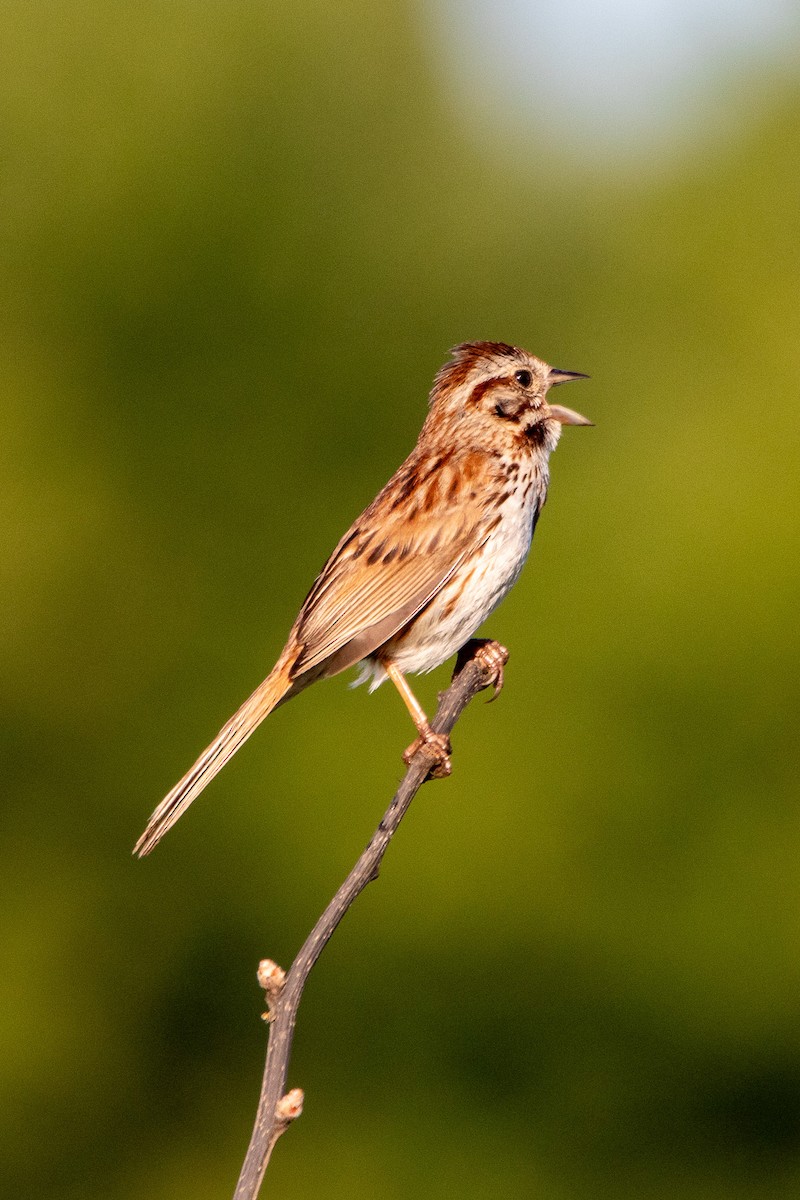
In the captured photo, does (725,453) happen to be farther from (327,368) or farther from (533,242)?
(533,242)

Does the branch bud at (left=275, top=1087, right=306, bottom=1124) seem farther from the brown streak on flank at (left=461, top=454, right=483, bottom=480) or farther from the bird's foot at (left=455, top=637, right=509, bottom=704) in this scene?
the brown streak on flank at (left=461, top=454, right=483, bottom=480)

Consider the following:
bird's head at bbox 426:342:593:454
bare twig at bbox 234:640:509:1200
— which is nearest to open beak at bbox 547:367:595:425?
bird's head at bbox 426:342:593:454

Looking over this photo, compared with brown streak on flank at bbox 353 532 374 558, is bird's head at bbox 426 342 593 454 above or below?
above

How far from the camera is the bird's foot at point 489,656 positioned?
4.57m

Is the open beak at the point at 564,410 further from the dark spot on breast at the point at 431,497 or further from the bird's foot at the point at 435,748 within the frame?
the bird's foot at the point at 435,748

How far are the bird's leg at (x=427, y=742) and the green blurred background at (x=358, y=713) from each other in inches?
241

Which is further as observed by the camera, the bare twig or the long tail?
the long tail

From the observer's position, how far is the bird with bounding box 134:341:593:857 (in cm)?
457

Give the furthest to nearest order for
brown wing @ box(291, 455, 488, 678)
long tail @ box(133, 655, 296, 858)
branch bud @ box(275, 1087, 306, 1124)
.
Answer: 1. brown wing @ box(291, 455, 488, 678)
2. long tail @ box(133, 655, 296, 858)
3. branch bud @ box(275, 1087, 306, 1124)

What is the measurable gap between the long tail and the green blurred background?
20.9 feet

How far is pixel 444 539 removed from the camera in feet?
15.5

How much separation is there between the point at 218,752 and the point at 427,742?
541mm

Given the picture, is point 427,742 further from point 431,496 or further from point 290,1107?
point 290,1107

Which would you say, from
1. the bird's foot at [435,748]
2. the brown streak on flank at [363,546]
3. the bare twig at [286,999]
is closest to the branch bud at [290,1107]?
the bare twig at [286,999]
